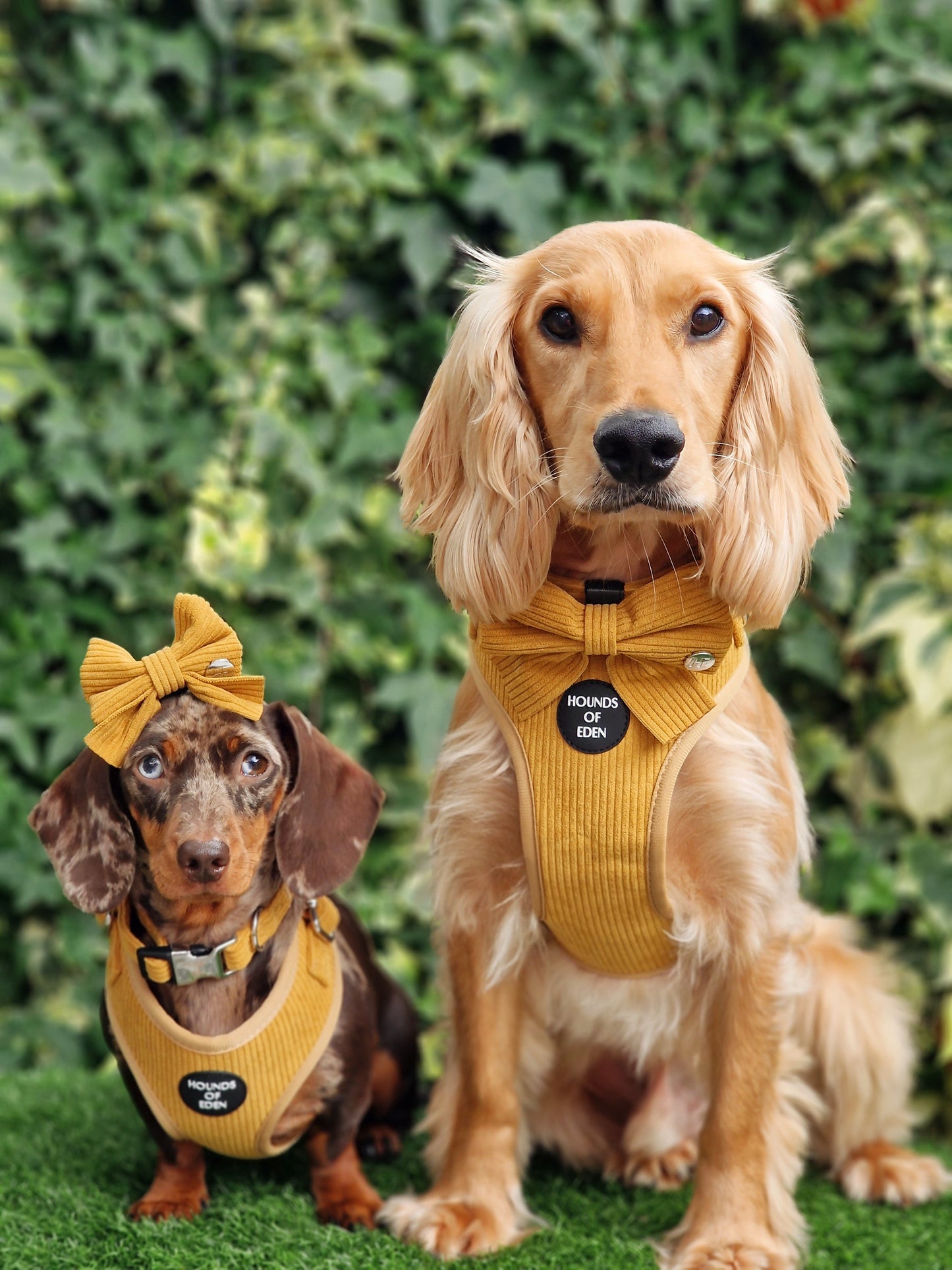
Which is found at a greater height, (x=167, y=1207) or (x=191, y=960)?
(x=191, y=960)

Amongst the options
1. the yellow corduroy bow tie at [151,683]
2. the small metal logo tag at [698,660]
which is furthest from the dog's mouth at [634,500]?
the yellow corduroy bow tie at [151,683]

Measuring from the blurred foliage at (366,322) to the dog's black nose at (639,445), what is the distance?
185cm

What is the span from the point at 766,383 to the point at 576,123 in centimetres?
199

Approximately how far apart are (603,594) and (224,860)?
0.73 meters

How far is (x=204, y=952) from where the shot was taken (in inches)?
83.7

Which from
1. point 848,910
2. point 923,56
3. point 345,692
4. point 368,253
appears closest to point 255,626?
point 345,692

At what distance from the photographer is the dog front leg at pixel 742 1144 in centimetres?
217

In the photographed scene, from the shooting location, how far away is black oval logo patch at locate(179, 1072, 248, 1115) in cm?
210

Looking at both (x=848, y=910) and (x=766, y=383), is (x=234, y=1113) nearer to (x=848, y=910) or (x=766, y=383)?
(x=766, y=383)

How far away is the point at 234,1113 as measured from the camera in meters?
2.11

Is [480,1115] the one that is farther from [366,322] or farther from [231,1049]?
[366,322]

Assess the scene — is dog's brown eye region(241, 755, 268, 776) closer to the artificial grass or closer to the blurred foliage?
the artificial grass

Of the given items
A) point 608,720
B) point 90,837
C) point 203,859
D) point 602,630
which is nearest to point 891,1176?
point 608,720

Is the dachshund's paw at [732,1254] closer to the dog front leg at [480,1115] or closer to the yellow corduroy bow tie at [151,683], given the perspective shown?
the dog front leg at [480,1115]
